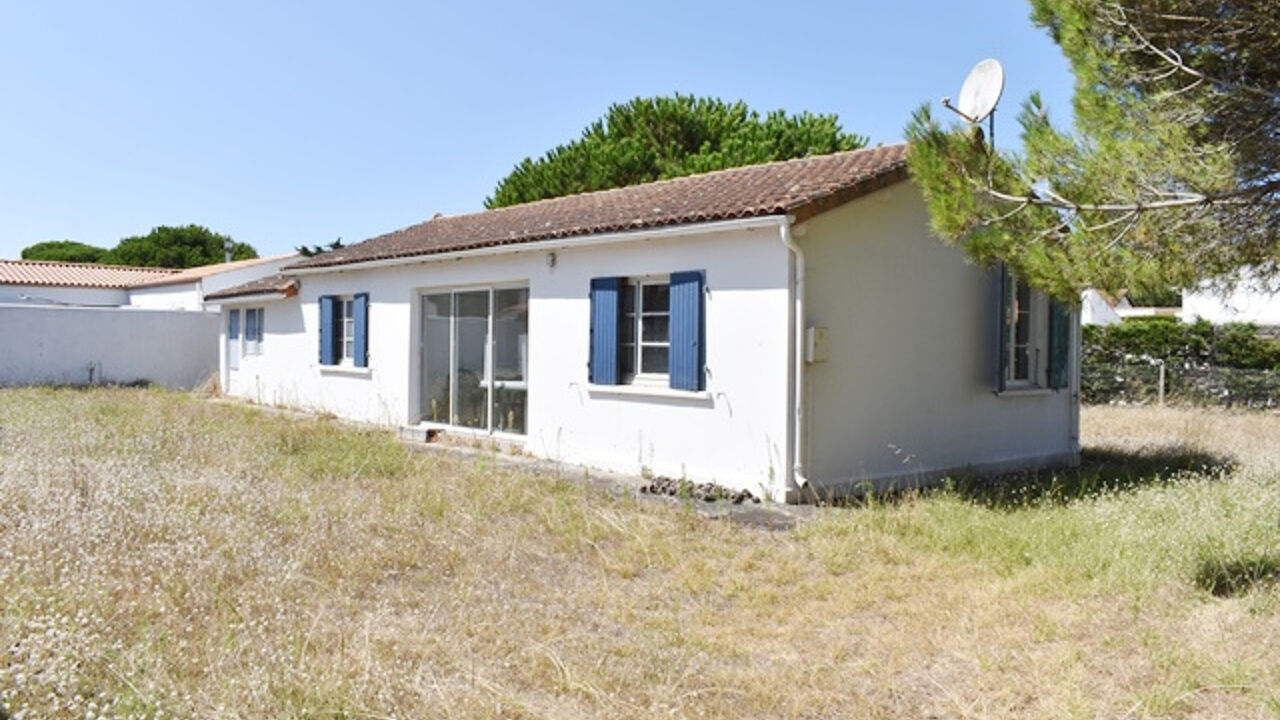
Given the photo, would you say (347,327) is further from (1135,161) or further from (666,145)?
(666,145)

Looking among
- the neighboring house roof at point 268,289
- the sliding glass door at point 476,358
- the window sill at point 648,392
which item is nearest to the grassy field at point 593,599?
the window sill at point 648,392

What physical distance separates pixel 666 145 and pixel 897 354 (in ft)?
66.0

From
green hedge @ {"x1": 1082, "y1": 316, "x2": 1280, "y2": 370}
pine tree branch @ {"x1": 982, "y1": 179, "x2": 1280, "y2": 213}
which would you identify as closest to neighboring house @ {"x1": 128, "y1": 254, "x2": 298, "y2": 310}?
green hedge @ {"x1": 1082, "y1": 316, "x2": 1280, "y2": 370}

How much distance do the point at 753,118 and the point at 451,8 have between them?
65.1 feet

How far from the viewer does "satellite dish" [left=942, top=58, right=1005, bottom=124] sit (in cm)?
961

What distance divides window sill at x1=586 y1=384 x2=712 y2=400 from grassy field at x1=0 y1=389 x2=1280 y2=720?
1.54m

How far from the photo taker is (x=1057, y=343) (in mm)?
12062

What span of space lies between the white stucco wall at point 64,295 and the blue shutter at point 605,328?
101 feet

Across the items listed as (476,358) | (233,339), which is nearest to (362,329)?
(476,358)

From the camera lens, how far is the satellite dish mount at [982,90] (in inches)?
377

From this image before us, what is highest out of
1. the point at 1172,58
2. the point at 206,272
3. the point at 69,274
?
the point at 69,274

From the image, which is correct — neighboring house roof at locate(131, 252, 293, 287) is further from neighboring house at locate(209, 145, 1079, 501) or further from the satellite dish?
the satellite dish

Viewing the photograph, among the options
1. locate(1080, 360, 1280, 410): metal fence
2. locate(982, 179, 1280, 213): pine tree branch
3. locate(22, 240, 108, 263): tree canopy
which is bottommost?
locate(1080, 360, 1280, 410): metal fence

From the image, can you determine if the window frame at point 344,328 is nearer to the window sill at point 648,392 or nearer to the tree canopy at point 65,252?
the window sill at point 648,392
